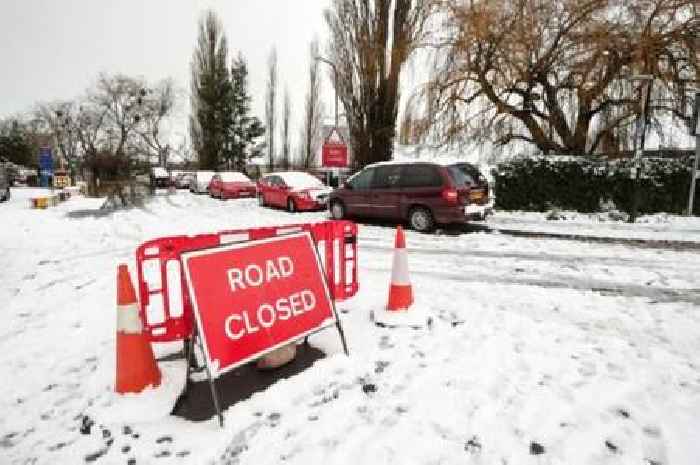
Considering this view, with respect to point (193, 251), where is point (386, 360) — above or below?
below

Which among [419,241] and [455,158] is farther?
[455,158]

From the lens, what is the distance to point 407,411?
3043 millimetres

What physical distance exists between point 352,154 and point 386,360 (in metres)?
17.7

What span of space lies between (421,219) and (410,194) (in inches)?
27.0

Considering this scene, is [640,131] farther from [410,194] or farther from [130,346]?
[130,346]

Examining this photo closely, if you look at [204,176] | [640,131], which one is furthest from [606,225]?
[204,176]

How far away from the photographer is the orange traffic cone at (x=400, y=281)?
474 cm

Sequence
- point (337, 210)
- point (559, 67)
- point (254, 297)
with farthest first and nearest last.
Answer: point (559, 67)
point (337, 210)
point (254, 297)

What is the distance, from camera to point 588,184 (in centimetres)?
1388

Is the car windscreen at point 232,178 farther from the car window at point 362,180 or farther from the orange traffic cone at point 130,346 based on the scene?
the orange traffic cone at point 130,346

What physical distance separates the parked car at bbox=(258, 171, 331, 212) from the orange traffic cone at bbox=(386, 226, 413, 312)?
1070 cm

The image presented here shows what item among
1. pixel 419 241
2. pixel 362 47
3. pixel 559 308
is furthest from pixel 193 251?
pixel 362 47

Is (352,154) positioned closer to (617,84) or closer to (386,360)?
(617,84)

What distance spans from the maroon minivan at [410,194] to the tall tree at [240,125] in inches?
1301
